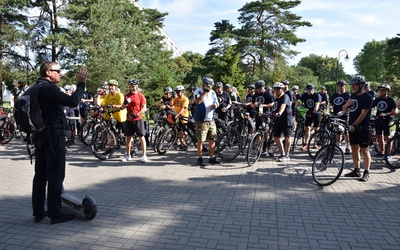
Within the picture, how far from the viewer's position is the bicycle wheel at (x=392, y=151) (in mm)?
7314

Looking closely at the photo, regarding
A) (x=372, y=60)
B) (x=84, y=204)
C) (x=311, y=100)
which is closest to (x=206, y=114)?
(x=311, y=100)

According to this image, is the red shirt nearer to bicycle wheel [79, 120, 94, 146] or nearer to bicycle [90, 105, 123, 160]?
bicycle [90, 105, 123, 160]

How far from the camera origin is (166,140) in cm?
902

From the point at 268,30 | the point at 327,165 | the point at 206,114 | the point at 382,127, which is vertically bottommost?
the point at 327,165

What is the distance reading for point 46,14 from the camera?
28.5m

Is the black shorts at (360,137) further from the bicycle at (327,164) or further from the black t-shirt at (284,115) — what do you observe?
the black t-shirt at (284,115)

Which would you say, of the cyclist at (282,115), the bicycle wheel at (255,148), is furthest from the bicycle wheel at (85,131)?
the cyclist at (282,115)

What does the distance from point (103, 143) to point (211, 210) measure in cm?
462

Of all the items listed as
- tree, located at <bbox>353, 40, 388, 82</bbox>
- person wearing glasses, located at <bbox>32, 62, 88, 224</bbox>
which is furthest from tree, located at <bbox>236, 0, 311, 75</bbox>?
tree, located at <bbox>353, 40, 388, 82</bbox>

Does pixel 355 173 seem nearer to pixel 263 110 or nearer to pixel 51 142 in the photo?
pixel 263 110

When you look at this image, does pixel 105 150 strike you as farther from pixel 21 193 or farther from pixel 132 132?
pixel 21 193

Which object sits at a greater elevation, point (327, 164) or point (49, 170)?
point (49, 170)

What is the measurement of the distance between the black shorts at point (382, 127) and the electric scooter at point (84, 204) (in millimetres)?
7233

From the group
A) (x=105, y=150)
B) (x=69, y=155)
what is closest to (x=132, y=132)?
(x=105, y=150)
